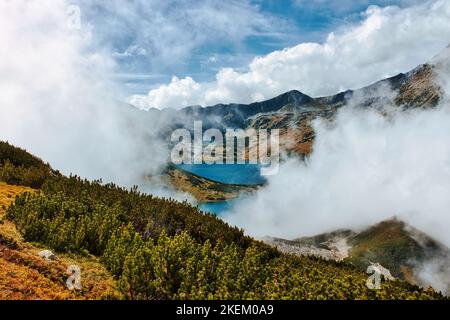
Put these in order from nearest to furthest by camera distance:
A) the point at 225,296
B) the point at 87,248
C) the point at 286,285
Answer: the point at 225,296
the point at 286,285
the point at 87,248

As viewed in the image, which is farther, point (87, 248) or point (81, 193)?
point (81, 193)

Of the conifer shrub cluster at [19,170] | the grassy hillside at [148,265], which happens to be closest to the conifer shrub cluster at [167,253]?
the grassy hillside at [148,265]

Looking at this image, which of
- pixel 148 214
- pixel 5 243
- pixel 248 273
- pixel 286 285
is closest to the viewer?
pixel 286 285

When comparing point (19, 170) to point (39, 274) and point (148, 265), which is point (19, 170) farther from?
point (148, 265)

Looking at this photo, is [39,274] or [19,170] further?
[19,170]

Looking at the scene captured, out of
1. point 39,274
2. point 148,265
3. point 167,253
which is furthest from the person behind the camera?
point 167,253

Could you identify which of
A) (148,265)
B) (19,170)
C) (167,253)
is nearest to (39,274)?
(148,265)

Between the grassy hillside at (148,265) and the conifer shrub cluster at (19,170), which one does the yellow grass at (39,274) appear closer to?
the grassy hillside at (148,265)

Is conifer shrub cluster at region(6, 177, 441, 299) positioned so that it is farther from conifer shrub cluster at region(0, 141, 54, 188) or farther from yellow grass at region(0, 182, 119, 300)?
conifer shrub cluster at region(0, 141, 54, 188)
